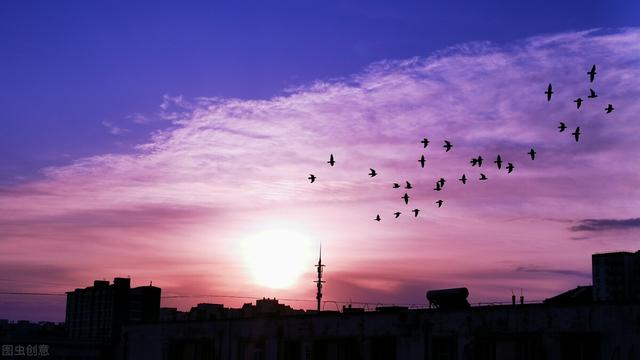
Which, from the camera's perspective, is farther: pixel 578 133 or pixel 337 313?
pixel 337 313

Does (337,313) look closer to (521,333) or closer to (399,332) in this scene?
(399,332)

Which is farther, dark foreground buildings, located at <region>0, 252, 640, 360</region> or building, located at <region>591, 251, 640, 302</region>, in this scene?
building, located at <region>591, 251, 640, 302</region>

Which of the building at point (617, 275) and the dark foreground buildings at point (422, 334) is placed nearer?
the dark foreground buildings at point (422, 334)

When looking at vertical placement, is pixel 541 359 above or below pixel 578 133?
→ below

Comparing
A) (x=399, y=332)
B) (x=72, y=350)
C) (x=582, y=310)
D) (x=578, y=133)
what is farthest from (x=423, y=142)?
(x=72, y=350)

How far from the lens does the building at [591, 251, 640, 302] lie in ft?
439

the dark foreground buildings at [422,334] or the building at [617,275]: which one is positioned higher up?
the building at [617,275]

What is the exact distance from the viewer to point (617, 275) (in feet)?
484

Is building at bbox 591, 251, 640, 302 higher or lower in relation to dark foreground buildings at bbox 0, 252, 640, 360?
higher

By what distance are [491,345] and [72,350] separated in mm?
65338

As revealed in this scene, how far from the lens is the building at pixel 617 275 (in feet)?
439

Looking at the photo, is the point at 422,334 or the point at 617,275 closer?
the point at 422,334

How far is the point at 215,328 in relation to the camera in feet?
168

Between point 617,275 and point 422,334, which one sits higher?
point 617,275
